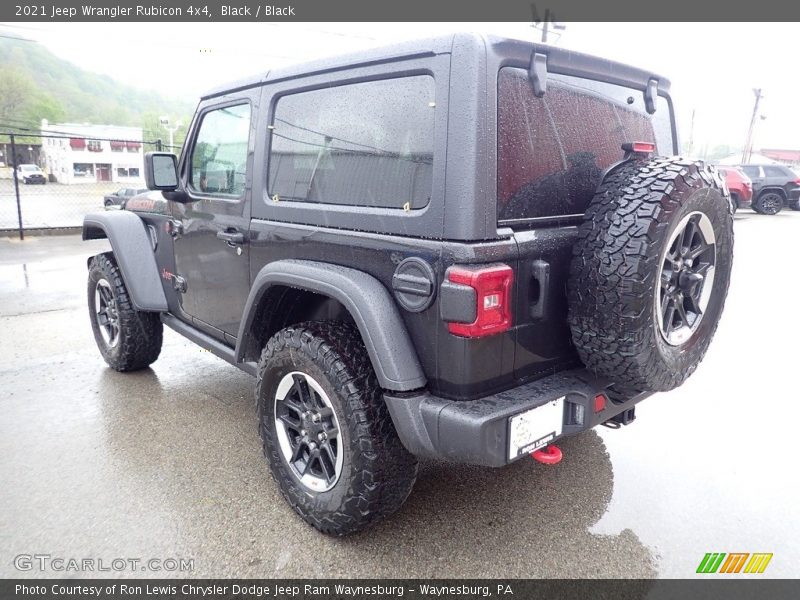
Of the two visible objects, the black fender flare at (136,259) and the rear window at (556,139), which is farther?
the black fender flare at (136,259)

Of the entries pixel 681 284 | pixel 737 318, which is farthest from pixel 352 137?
pixel 737 318

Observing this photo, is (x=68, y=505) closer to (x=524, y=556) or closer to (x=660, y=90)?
(x=524, y=556)

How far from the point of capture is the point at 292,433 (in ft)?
8.88

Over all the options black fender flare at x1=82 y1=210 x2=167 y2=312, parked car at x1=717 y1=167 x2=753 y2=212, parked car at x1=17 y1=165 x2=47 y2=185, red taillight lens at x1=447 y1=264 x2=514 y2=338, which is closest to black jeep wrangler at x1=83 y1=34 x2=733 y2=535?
red taillight lens at x1=447 y1=264 x2=514 y2=338

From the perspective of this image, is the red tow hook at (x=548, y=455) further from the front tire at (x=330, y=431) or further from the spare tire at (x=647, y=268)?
the front tire at (x=330, y=431)

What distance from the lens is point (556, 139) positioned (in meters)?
2.27

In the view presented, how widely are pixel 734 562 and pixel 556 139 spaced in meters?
1.88

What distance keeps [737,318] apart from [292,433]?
5254 mm

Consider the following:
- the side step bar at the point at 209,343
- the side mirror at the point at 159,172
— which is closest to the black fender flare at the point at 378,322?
the side step bar at the point at 209,343

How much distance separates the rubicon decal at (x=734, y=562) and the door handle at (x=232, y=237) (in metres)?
2.55

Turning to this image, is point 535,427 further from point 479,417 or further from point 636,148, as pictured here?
point 636,148

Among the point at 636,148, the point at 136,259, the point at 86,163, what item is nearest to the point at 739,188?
the point at 636,148

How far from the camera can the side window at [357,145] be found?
84.4 inches
